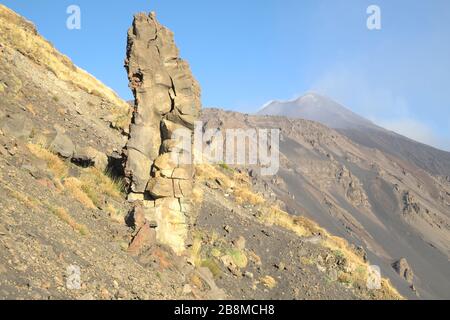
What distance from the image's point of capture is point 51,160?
1249cm

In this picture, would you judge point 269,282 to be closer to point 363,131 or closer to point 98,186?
point 98,186

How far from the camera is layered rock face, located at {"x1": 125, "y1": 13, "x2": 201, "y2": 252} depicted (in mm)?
11555

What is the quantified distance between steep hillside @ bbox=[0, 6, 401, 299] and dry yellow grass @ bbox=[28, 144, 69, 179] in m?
0.03

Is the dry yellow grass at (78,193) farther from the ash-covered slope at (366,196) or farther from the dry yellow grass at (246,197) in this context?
the ash-covered slope at (366,196)

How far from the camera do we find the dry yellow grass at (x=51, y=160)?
12194 mm

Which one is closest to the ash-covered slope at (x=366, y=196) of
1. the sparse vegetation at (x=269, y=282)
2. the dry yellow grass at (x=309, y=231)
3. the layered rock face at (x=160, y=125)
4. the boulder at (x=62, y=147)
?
the dry yellow grass at (x=309, y=231)

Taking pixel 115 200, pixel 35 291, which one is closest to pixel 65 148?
pixel 115 200

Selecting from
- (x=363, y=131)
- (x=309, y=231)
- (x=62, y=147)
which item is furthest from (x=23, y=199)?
(x=363, y=131)

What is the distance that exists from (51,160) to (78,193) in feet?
5.25

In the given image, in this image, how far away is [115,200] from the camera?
1248 centimetres

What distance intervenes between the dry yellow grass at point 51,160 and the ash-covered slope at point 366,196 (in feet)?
92.3

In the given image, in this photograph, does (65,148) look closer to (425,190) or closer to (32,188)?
(32,188)

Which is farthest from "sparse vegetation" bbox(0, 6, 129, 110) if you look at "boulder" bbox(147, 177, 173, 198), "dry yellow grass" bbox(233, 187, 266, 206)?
"boulder" bbox(147, 177, 173, 198)

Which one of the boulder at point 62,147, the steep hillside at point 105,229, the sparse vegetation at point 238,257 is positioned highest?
the boulder at point 62,147
